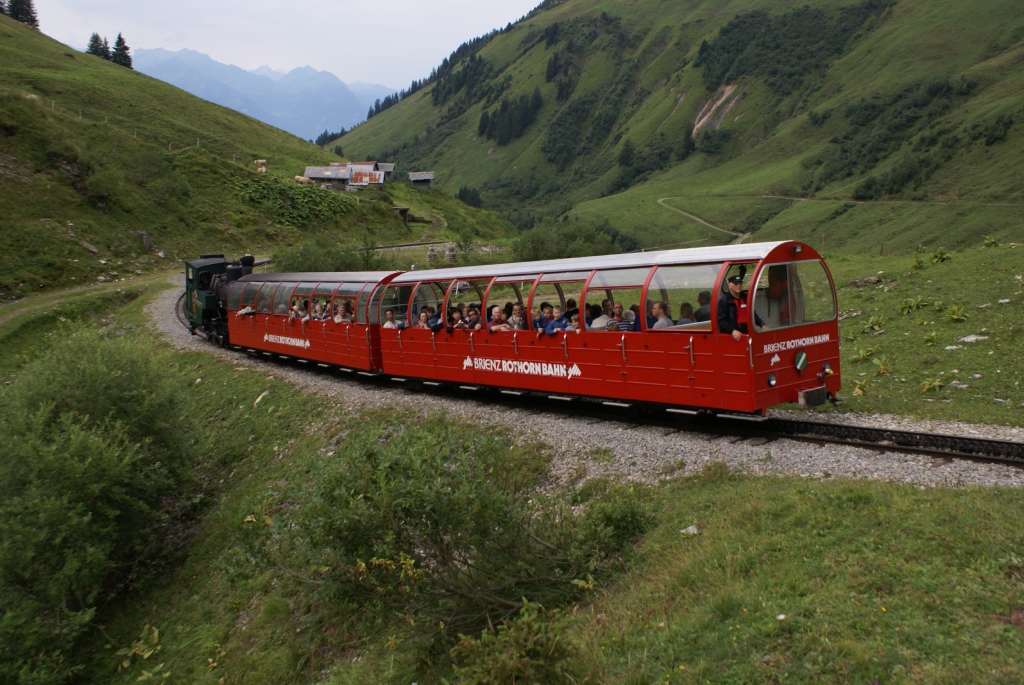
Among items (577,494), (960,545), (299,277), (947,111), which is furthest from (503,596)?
(947,111)

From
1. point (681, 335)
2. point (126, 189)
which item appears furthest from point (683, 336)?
point (126, 189)

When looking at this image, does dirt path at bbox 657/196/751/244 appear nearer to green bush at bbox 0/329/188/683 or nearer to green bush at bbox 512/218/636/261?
green bush at bbox 512/218/636/261

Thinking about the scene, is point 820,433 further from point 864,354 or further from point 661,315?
point 864,354

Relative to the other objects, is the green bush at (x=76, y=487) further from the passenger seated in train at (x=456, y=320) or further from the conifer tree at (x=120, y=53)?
the conifer tree at (x=120, y=53)

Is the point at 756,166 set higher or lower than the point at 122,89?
lower

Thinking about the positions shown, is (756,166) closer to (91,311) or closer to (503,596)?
(91,311)

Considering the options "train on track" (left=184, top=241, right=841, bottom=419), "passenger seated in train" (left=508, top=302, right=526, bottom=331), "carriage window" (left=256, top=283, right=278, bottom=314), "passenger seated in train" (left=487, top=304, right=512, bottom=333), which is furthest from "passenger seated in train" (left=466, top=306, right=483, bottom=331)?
"carriage window" (left=256, top=283, right=278, bottom=314)

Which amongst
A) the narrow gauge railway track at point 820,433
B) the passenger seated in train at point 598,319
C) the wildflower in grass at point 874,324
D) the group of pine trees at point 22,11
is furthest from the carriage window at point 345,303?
the group of pine trees at point 22,11

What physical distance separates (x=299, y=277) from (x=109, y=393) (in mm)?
8095

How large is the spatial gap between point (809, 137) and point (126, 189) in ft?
383

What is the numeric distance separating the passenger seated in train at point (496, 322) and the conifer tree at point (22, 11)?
396ft

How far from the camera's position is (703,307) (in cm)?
1245

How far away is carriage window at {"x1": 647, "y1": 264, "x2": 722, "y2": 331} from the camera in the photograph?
1240 centimetres

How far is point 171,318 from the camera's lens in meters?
36.8
